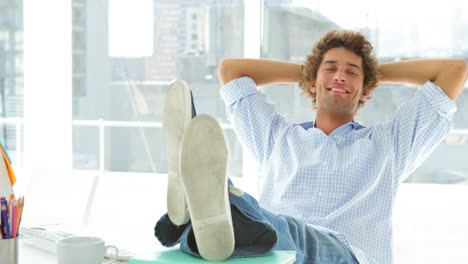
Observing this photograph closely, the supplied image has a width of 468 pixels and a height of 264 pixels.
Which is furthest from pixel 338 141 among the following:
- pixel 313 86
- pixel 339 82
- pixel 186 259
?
pixel 186 259

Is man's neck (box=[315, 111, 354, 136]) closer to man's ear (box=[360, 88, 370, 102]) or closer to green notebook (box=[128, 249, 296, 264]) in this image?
man's ear (box=[360, 88, 370, 102])

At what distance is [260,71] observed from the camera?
1.87 metres

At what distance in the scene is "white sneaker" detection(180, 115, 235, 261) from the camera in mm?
841

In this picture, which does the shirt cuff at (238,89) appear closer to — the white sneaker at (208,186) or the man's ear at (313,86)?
the man's ear at (313,86)

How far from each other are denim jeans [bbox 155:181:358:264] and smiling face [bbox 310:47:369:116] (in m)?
0.57

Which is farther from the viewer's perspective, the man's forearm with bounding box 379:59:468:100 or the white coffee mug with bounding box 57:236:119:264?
the man's forearm with bounding box 379:59:468:100

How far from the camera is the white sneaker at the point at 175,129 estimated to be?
95 cm

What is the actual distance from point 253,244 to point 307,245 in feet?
1.03

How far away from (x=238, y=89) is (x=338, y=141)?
39 centimetres

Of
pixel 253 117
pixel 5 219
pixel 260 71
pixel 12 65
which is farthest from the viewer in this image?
pixel 12 65

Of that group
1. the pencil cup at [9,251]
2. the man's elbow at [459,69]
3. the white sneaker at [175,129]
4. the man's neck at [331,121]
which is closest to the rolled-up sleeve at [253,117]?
the man's neck at [331,121]

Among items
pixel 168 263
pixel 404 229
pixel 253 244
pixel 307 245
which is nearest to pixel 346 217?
pixel 307 245

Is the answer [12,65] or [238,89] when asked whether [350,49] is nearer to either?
[238,89]

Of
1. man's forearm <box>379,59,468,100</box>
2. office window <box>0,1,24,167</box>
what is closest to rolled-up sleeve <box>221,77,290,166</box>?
man's forearm <box>379,59,468,100</box>
